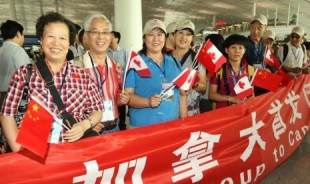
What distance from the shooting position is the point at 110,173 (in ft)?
6.88

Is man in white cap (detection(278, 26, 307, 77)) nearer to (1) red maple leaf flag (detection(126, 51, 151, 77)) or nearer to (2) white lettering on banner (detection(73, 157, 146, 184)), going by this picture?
(1) red maple leaf flag (detection(126, 51, 151, 77))

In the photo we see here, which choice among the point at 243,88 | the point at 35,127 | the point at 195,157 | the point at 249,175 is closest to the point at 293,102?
the point at 243,88

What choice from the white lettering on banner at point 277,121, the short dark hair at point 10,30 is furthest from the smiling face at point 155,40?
the short dark hair at point 10,30

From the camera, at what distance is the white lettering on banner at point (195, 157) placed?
8.12 feet

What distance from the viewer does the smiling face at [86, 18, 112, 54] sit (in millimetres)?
2484

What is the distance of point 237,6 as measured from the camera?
2286 cm

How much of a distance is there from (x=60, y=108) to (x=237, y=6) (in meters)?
22.8

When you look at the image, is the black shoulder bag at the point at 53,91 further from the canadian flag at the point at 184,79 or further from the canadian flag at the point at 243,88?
the canadian flag at the point at 243,88

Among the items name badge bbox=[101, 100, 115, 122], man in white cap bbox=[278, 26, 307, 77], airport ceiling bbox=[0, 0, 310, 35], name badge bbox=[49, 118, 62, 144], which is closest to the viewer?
name badge bbox=[49, 118, 62, 144]

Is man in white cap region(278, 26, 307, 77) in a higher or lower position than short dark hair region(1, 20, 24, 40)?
lower

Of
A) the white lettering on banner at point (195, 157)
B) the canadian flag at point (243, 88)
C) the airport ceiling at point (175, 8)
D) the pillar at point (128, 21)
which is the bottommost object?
the white lettering on banner at point (195, 157)

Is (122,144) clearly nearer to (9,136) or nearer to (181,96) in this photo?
(9,136)

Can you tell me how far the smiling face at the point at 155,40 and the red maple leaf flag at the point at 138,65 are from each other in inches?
8.4

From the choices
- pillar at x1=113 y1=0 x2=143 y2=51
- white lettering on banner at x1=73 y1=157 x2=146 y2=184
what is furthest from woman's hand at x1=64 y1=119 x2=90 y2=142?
pillar at x1=113 y1=0 x2=143 y2=51
